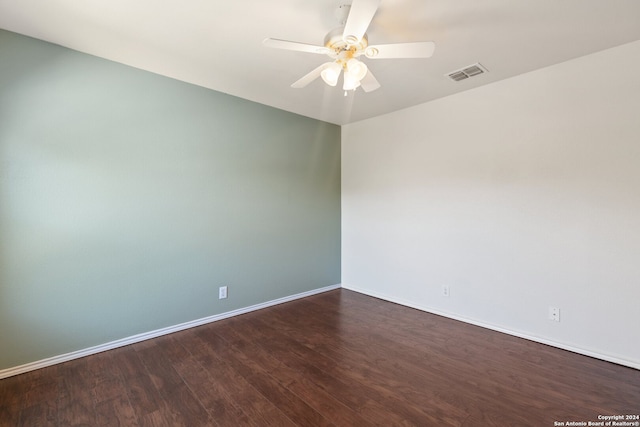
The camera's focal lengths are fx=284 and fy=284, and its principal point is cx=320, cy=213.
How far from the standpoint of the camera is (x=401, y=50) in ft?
5.50

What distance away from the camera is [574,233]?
2430 millimetres

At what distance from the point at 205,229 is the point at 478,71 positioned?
3084 millimetres

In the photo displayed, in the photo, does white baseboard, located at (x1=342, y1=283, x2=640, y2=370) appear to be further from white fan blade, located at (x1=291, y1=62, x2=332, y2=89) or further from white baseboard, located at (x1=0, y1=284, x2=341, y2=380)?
white fan blade, located at (x1=291, y1=62, x2=332, y2=89)

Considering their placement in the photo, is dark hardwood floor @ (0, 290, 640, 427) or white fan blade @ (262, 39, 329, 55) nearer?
white fan blade @ (262, 39, 329, 55)

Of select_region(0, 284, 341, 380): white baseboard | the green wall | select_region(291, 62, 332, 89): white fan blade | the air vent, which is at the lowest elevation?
select_region(0, 284, 341, 380): white baseboard

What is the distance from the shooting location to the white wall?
2.24 metres

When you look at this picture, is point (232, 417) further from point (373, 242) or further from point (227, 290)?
point (373, 242)

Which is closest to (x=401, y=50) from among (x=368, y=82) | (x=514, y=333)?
(x=368, y=82)

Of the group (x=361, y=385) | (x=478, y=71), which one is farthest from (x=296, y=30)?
(x=361, y=385)

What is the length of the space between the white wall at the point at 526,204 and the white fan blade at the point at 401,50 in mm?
1645

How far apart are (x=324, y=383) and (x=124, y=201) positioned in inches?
89.0

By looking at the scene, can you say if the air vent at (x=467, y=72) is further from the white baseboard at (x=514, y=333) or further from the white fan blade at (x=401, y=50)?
the white baseboard at (x=514, y=333)

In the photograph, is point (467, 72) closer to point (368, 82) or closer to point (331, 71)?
point (368, 82)

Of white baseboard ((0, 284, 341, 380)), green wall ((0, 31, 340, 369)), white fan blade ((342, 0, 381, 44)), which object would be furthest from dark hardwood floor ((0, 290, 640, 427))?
white fan blade ((342, 0, 381, 44))
